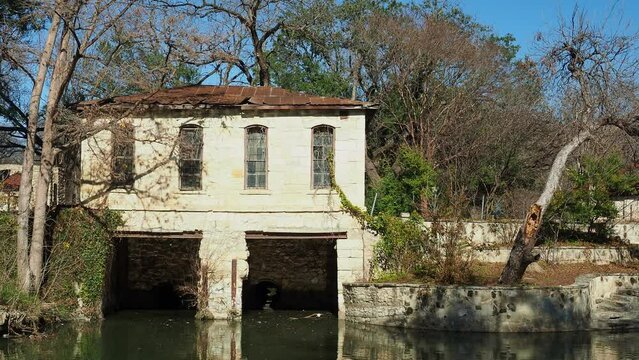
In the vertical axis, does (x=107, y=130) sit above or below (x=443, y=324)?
above

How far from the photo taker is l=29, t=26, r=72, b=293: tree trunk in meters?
19.5

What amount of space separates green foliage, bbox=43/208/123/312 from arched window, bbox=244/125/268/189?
4.33 m

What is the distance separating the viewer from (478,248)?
22438 millimetres

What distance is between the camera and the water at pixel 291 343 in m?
15.5

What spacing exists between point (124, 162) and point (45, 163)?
2.31 meters

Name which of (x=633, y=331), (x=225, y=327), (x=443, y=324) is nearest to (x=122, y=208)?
(x=225, y=327)

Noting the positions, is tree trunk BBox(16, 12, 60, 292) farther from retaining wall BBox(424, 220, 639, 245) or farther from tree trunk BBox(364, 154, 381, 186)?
tree trunk BBox(364, 154, 381, 186)

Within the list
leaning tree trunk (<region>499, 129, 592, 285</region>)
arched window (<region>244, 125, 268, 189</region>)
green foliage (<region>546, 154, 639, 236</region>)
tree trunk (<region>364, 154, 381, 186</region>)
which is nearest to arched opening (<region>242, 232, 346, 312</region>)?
arched window (<region>244, 125, 268, 189</region>)

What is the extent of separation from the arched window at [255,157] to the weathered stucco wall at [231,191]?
19cm

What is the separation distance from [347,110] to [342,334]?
674 centimetres

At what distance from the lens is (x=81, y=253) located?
2048 cm

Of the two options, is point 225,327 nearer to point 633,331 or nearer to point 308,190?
point 308,190

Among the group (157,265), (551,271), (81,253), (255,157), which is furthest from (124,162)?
(551,271)

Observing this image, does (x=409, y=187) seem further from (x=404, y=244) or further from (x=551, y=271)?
(x=551, y=271)
